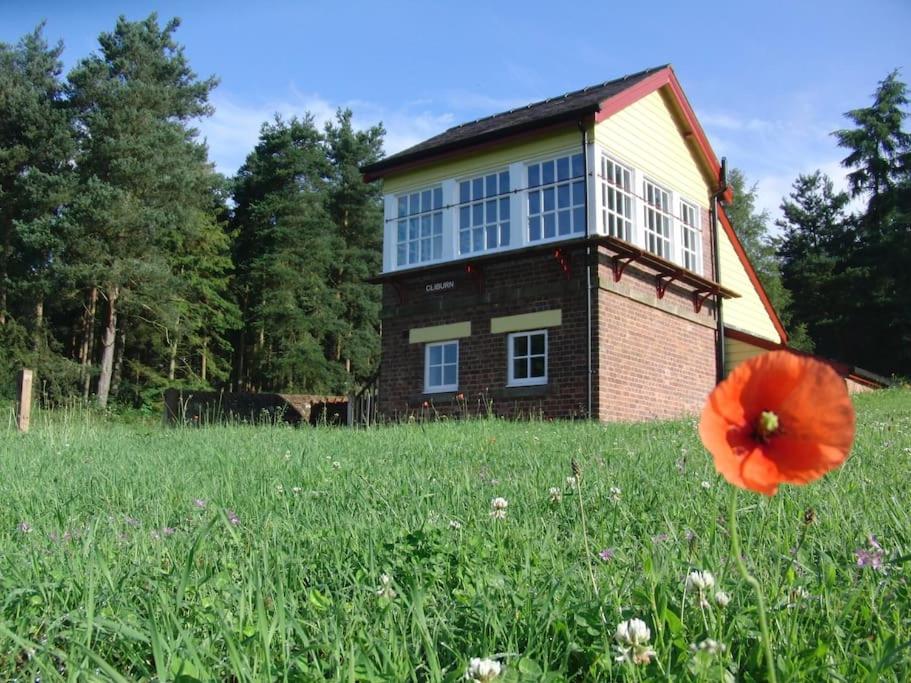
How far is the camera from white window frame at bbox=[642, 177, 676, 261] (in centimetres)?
1650

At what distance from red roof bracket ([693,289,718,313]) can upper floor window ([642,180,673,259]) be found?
112 centimetres

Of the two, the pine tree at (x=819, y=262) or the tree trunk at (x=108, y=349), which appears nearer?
the tree trunk at (x=108, y=349)

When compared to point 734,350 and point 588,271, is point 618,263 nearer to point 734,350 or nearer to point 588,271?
point 588,271

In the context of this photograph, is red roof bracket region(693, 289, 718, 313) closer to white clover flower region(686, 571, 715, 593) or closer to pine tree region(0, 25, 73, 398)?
white clover flower region(686, 571, 715, 593)

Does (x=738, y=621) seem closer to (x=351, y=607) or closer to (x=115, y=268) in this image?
(x=351, y=607)

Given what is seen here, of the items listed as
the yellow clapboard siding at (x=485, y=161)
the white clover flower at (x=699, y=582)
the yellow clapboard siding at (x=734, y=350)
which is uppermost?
the yellow clapboard siding at (x=485, y=161)

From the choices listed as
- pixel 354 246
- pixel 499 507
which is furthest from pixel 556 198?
pixel 354 246

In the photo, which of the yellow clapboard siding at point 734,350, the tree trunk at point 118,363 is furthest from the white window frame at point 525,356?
the tree trunk at point 118,363

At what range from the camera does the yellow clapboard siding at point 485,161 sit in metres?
15.6

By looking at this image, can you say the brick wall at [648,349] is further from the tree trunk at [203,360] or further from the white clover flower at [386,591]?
the tree trunk at [203,360]

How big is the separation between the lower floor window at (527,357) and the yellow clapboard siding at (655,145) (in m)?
3.95

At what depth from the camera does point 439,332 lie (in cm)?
1630

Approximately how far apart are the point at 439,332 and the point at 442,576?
13.8 meters

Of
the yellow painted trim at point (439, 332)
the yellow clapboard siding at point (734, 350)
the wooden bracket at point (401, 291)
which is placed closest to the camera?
the yellow painted trim at point (439, 332)
